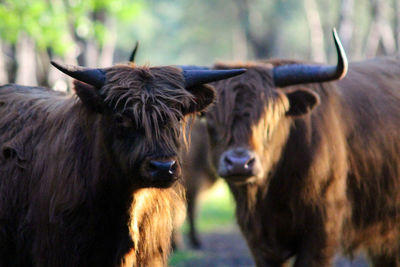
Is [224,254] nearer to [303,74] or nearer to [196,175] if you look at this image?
[196,175]

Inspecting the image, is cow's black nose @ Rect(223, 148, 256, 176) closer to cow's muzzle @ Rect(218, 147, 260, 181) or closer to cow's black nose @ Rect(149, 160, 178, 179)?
cow's muzzle @ Rect(218, 147, 260, 181)

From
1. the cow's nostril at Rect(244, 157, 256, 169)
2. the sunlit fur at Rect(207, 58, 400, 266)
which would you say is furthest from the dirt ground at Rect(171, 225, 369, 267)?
the cow's nostril at Rect(244, 157, 256, 169)

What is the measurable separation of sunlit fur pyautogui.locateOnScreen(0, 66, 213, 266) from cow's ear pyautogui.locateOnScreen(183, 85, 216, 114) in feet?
0.08

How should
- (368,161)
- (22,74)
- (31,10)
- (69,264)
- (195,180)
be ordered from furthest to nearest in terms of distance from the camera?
(195,180), (22,74), (31,10), (368,161), (69,264)

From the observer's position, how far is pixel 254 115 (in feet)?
20.6

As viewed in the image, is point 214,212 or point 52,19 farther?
point 214,212

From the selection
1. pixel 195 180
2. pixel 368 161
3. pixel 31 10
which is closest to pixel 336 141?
pixel 368 161

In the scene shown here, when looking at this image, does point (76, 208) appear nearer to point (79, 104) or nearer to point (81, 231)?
point (81, 231)

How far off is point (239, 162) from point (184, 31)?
37983mm

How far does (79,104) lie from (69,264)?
1070 millimetres

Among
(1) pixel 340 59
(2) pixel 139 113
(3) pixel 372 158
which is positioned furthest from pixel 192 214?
(2) pixel 139 113

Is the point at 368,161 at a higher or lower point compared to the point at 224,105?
lower

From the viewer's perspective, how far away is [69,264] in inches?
186

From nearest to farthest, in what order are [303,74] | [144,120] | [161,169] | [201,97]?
[161,169] < [144,120] < [201,97] < [303,74]
